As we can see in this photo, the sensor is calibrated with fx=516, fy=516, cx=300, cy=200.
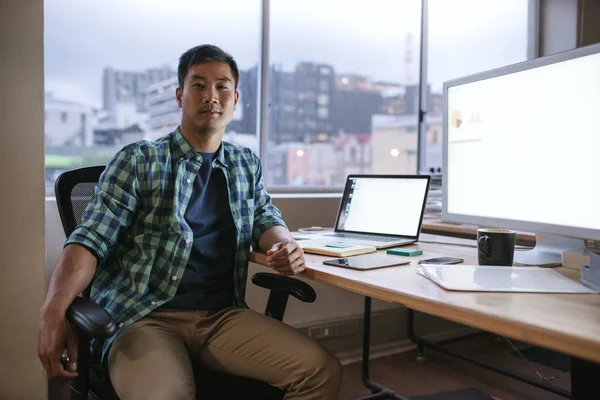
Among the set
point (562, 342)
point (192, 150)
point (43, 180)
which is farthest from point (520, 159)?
point (43, 180)

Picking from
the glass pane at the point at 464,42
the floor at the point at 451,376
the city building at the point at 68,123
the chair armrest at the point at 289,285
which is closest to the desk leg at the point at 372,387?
the floor at the point at 451,376

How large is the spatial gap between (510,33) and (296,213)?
Result: 2.18 m

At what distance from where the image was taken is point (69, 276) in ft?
3.93

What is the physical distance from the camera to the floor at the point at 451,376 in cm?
230

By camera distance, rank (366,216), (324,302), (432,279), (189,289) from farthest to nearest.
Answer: (324,302), (366,216), (189,289), (432,279)

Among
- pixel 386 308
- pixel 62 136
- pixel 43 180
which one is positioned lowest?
Answer: pixel 386 308

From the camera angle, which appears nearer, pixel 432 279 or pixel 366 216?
pixel 432 279

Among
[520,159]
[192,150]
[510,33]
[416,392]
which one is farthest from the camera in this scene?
[510,33]

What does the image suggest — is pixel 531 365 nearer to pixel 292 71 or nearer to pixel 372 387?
pixel 372 387

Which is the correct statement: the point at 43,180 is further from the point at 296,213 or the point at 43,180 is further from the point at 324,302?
the point at 324,302

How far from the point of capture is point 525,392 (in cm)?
231

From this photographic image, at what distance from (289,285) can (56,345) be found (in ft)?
1.92

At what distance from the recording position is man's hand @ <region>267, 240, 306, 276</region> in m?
1.32

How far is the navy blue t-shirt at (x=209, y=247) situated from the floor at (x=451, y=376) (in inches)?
39.8
